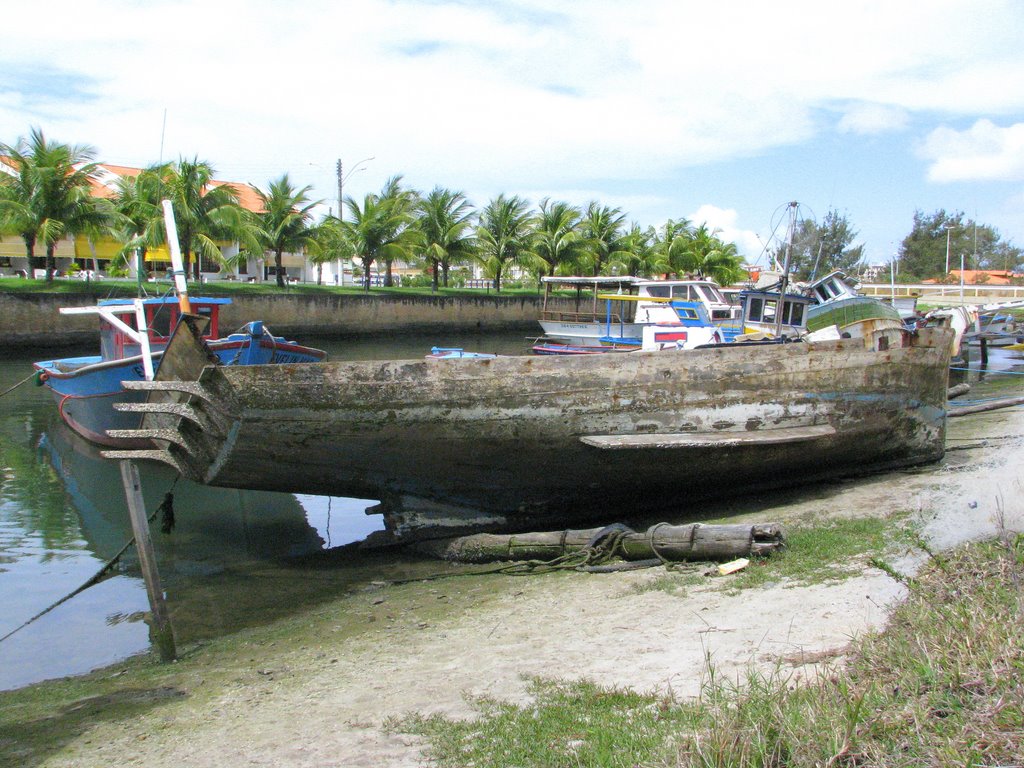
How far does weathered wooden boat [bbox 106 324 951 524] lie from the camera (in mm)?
7410

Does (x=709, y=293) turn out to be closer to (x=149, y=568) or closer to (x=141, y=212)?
(x=149, y=568)

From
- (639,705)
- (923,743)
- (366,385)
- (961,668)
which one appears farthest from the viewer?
(366,385)

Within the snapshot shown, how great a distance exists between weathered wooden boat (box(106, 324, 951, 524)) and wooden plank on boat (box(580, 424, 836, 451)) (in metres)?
0.02

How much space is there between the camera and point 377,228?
3938 centimetres

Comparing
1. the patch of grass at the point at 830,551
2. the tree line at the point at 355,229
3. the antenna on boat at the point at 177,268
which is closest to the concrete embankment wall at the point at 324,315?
the tree line at the point at 355,229

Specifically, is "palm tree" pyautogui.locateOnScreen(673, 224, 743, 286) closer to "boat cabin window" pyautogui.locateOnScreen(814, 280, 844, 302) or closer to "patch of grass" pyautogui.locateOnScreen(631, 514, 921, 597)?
"boat cabin window" pyautogui.locateOnScreen(814, 280, 844, 302)

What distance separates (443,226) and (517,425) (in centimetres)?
3687

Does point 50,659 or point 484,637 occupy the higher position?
point 484,637

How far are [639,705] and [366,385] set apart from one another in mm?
4373

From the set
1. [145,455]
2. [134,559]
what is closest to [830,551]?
[145,455]

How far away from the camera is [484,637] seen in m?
5.48

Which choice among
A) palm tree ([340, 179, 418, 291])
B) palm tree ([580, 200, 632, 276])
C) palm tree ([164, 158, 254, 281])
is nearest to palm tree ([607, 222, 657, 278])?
palm tree ([580, 200, 632, 276])

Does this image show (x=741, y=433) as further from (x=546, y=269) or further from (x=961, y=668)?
(x=546, y=269)

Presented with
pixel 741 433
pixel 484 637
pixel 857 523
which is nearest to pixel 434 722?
pixel 484 637
